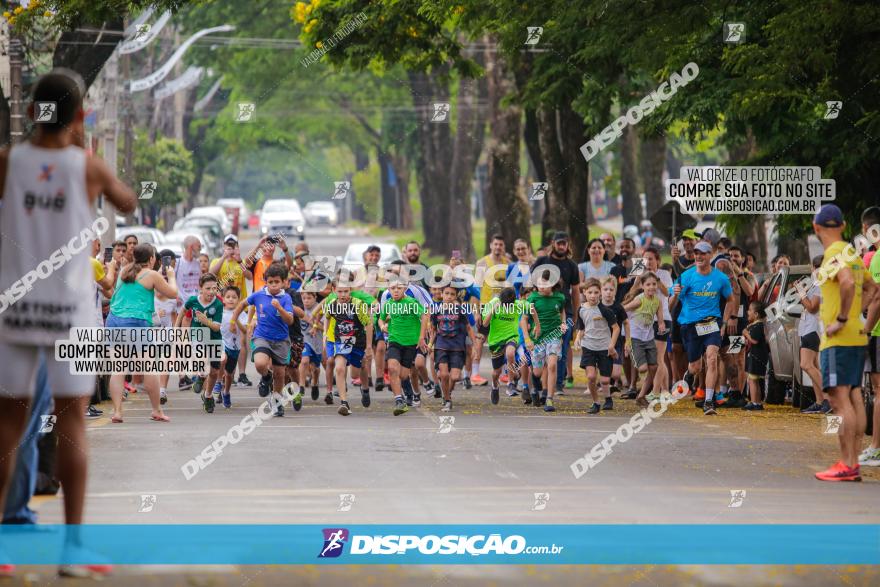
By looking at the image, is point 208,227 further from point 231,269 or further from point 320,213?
point 320,213

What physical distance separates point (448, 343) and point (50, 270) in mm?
11742

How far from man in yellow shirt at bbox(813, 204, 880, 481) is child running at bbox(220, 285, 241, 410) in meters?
8.17

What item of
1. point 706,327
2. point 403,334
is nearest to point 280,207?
point 403,334

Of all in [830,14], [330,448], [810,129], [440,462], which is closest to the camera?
[440,462]

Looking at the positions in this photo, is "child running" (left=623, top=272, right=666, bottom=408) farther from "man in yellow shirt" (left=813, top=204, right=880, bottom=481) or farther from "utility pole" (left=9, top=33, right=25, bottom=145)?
"utility pole" (left=9, top=33, right=25, bottom=145)

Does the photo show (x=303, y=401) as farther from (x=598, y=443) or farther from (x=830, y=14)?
(x=830, y=14)

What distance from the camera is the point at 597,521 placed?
9953 mm

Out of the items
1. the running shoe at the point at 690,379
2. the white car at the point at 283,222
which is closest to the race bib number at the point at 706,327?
the running shoe at the point at 690,379

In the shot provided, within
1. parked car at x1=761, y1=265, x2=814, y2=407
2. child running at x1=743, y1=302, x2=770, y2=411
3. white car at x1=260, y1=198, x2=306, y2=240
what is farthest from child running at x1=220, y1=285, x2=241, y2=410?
white car at x1=260, y1=198, x2=306, y2=240

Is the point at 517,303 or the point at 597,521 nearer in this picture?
the point at 597,521

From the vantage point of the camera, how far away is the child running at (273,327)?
18266 millimetres

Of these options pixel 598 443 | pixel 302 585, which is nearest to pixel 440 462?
pixel 598 443

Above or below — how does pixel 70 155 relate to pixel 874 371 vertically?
above

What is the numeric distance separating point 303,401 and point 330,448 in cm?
616
